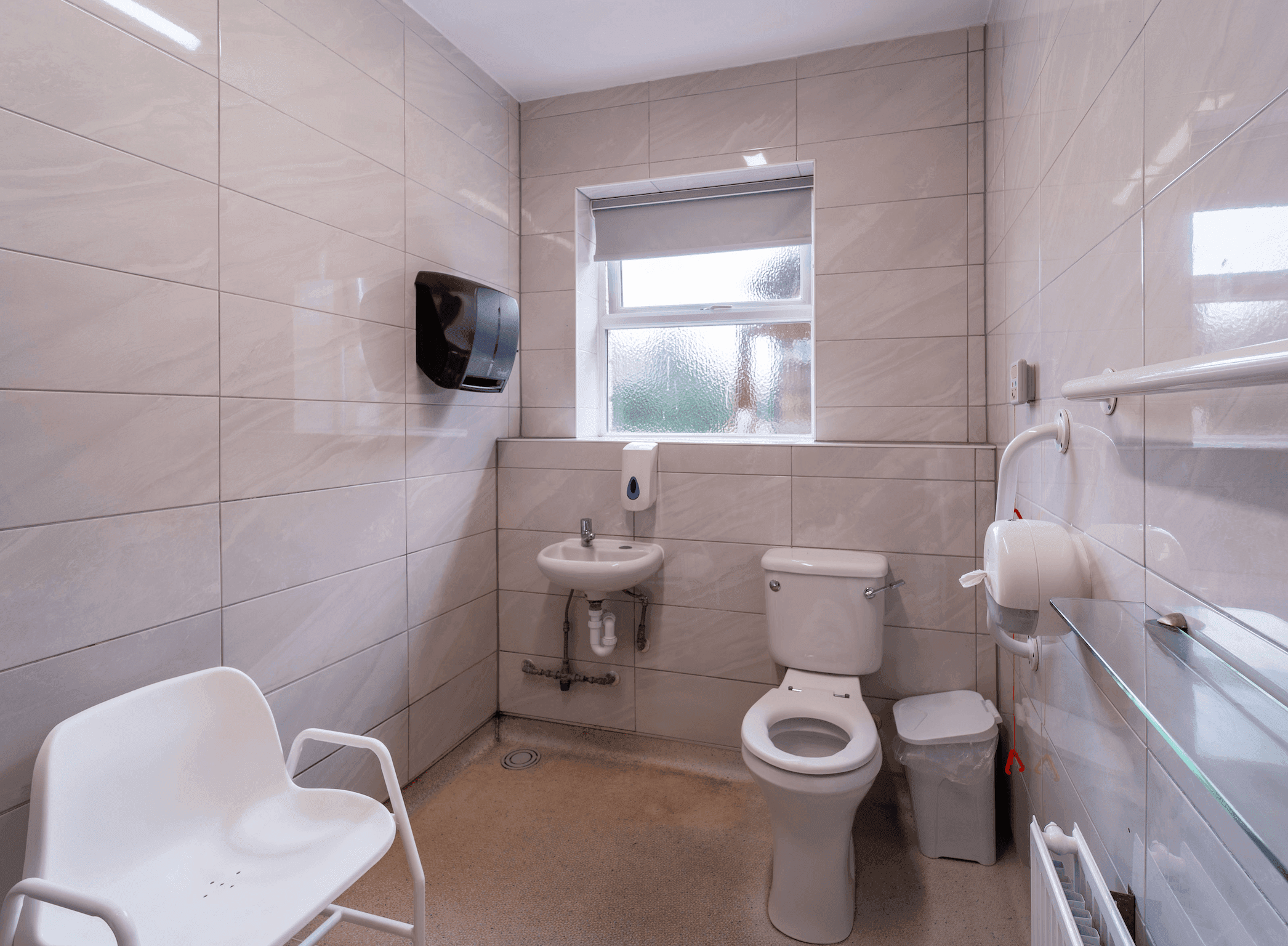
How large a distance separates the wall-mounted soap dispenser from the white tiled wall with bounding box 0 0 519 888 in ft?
2.00

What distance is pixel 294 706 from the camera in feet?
5.56

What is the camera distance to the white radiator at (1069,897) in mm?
846

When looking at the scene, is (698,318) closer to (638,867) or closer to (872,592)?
(872,592)

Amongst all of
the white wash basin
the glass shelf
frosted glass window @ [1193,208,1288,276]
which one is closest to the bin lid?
the white wash basin

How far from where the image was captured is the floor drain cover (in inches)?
94.0

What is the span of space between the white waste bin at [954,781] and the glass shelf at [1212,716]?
126 centimetres

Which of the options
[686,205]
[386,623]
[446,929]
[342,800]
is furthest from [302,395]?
[686,205]

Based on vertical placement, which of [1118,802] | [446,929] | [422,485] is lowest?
[446,929]

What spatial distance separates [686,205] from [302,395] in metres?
1.72

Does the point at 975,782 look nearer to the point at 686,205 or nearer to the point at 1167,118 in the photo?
the point at 1167,118

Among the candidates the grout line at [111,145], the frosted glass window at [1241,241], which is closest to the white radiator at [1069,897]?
the frosted glass window at [1241,241]

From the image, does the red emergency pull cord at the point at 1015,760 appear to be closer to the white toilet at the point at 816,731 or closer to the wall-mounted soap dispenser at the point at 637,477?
the white toilet at the point at 816,731

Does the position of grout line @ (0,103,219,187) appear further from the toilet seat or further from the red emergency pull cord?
the red emergency pull cord

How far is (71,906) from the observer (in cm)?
86
